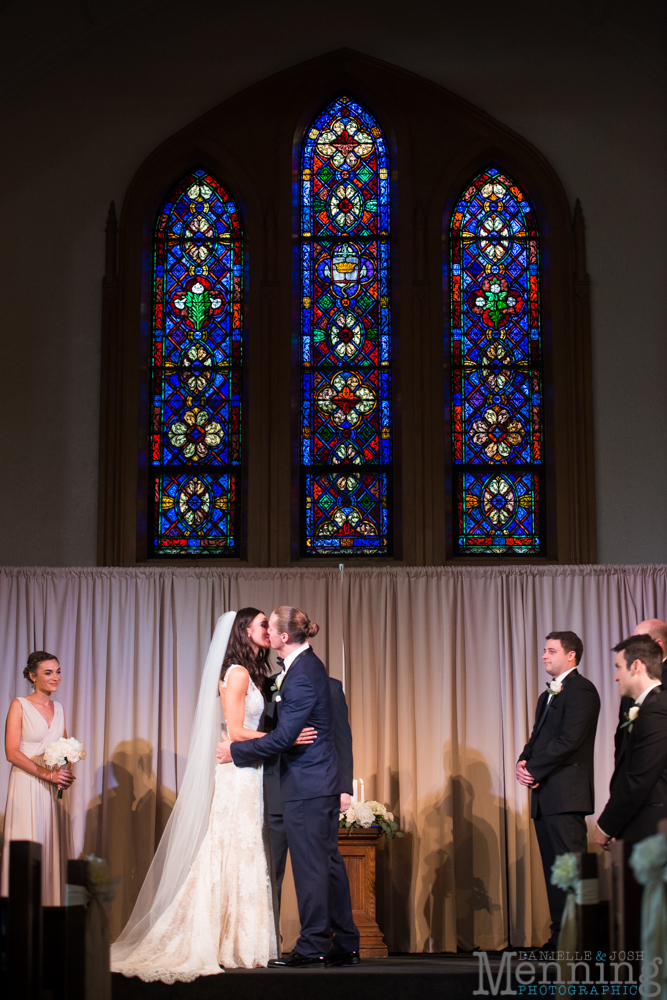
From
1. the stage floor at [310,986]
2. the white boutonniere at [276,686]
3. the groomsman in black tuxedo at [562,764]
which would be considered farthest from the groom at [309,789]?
the groomsman in black tuxedo at [562,764]

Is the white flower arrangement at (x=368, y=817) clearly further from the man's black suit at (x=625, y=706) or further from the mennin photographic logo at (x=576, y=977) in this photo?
the man's black suit at (x=625, y=706)

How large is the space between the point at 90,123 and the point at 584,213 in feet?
13.9

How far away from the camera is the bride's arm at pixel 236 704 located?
5.72 m

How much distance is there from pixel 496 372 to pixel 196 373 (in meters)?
2.49

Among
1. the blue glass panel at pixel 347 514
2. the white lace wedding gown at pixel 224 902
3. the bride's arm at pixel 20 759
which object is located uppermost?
the blue glass panel at pixel 347 514

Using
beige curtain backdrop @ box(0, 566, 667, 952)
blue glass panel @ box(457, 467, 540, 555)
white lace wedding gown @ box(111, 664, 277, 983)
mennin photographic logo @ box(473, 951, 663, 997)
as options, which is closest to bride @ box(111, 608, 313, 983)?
white lace wedding gown @ box(111, 664, 277, 983)

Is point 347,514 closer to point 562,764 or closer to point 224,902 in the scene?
point 562,764

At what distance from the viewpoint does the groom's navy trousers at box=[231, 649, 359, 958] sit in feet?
17.5

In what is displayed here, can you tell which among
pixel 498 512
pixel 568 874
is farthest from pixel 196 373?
pixel 568 874

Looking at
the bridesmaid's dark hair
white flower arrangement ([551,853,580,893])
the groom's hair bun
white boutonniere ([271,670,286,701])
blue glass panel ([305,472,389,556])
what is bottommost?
white flower arrangement ([551,853,580,893])

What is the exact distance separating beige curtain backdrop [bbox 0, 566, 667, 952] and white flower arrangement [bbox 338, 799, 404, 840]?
24.6 inches

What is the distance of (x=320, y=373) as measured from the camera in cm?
930

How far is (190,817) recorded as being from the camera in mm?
5828

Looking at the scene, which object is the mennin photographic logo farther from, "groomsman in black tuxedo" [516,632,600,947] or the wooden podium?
the wooden podium
